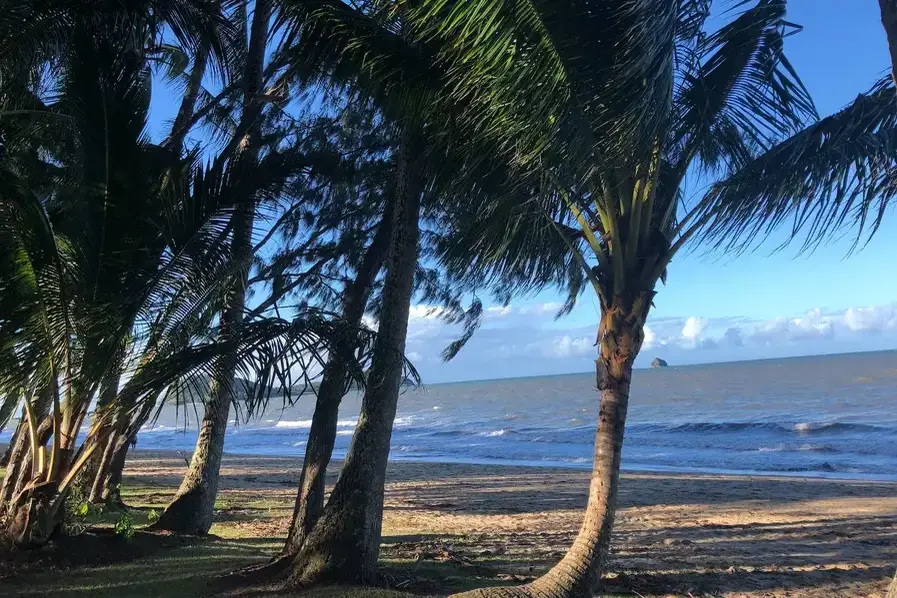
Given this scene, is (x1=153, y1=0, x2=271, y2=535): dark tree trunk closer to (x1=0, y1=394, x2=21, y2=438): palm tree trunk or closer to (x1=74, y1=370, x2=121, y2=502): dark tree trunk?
(x1=74, y1=370, x2=121, y2=502): dark tree trunk

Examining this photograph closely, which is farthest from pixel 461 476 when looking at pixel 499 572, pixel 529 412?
pixel 529 412

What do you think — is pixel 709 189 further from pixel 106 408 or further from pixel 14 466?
pixel 14 466

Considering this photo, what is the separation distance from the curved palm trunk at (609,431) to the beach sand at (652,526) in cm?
90

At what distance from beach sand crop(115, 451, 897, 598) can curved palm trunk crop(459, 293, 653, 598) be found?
90cm

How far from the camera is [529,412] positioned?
42844 millimetres

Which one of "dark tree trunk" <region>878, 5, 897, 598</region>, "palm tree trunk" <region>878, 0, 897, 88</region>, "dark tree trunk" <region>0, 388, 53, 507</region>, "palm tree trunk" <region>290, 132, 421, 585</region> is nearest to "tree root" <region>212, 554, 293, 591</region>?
"palm tree trunk" <region>290, 132, 421, 585</region>

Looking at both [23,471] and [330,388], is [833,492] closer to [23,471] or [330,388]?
[330,388]

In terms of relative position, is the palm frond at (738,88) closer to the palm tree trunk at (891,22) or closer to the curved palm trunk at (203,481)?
the palm tree trunk at (891,22)

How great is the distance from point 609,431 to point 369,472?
180cm

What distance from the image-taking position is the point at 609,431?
470 cm

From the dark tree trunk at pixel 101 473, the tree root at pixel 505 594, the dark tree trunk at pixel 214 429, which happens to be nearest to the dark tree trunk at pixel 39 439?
the dark tree trunk at pixel 214 429

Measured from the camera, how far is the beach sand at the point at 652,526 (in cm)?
583

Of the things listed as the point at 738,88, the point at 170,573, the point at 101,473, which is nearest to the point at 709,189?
the point at 738,88

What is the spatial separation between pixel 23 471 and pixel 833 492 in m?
13.0
